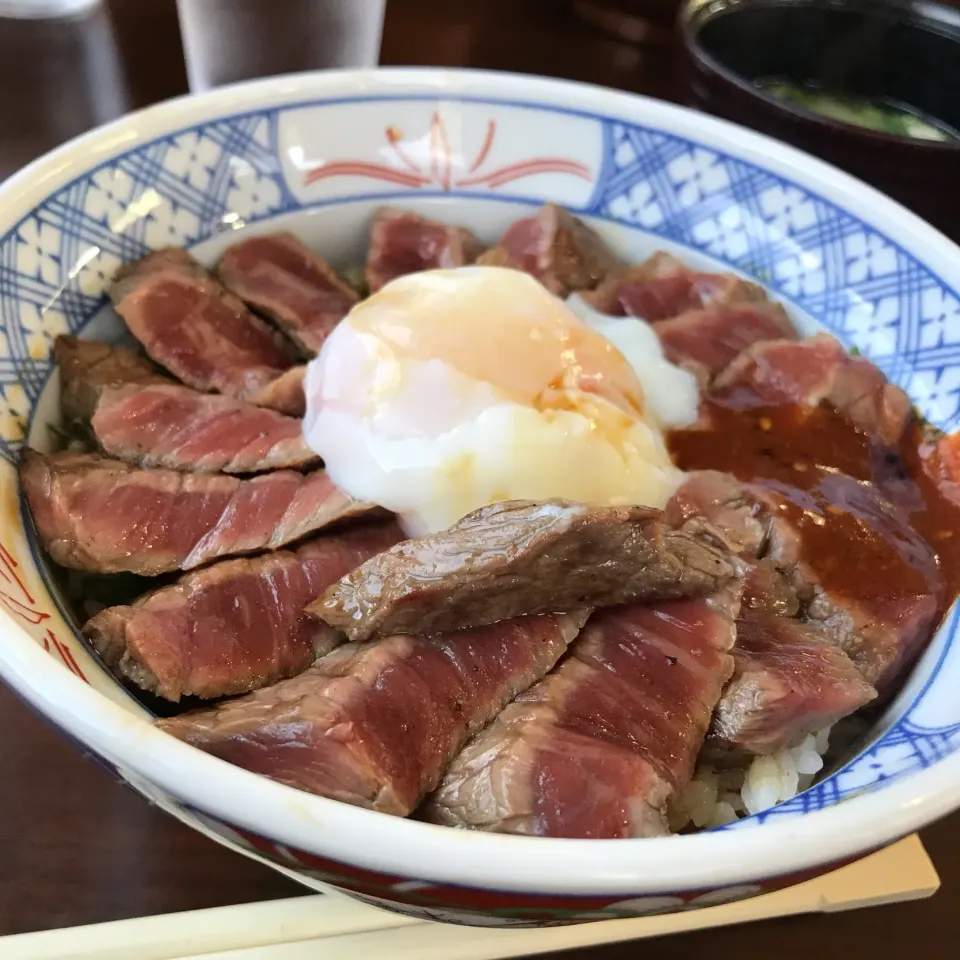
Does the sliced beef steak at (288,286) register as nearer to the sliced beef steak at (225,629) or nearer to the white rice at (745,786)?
the sliced beef steak at (225,629)

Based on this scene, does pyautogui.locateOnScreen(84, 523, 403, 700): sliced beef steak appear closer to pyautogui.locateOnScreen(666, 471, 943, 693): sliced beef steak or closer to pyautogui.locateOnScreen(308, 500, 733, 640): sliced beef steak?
pyautogui.locateOnScreen(308, 500, 733, 640): sliced beef steak

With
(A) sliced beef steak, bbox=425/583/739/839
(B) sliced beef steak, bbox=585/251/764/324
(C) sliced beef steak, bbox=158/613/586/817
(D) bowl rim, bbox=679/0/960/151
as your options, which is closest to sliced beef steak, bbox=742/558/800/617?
(A) sliced beef steak, bbox=425/583/739/839

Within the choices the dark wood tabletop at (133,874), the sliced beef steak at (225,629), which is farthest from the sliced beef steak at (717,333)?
the dark wood tabletop at (133,874)

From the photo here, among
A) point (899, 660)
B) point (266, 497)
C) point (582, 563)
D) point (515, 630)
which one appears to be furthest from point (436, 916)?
point (899, 660)

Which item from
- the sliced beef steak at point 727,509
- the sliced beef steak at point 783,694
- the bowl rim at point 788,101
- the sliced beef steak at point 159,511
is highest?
the bowl rim at point 788,101

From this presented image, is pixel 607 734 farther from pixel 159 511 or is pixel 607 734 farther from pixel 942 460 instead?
pixel 942 460

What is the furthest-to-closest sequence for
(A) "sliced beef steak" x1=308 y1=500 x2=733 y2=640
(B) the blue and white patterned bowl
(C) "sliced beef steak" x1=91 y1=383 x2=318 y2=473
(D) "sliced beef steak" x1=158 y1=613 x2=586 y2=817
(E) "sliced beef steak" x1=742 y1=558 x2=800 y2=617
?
(C) "sliced beef steak" x1=91 y1=383 x2=318 y2=473
(E) "sliced beef steak" x1=742 y1=558 x2=800 y2=617
(A) "sliced beef steak" x1=308 y1=500 x2=733 y2=640
(D) "sliced beef steak" x1=158 y1=613 x2=586 y2=817
(B) the blue and white patterned bowl
